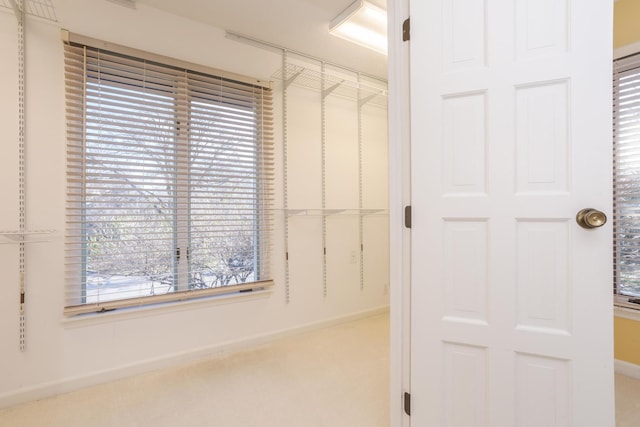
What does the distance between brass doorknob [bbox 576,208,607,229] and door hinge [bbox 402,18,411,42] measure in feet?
3.17

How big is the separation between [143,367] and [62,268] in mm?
876

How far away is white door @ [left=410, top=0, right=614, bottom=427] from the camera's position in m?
1.05

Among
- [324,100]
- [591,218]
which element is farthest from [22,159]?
[591,218]

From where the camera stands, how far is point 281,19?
244 centimetres

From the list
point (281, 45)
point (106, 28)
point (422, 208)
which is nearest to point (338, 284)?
point (422, 208)

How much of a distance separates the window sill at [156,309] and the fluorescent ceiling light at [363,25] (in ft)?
7.50

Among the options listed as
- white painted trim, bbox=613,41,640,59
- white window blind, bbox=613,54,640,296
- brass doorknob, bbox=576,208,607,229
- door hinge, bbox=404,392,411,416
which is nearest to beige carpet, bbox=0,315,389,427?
door hinge, bbox=404,392,411,416

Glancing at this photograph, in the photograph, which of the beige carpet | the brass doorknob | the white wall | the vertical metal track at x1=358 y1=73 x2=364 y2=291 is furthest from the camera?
the vertical metal track at x1=358 y1=73 x2=364 y2=291

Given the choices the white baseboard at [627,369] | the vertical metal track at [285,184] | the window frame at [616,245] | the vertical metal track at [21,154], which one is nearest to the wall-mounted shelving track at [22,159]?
the vertical metal track at [21,154]

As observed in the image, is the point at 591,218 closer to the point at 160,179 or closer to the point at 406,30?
the point at 406,30

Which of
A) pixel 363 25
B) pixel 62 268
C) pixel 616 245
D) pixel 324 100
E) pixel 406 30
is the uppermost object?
pixel 363 25

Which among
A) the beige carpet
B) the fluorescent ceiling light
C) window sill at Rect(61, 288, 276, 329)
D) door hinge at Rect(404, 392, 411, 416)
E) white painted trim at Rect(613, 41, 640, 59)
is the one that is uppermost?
the fluorescent ceiling light

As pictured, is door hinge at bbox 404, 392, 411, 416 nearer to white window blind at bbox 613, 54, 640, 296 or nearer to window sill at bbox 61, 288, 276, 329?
window sill at bbox 61, 288, 276, 329

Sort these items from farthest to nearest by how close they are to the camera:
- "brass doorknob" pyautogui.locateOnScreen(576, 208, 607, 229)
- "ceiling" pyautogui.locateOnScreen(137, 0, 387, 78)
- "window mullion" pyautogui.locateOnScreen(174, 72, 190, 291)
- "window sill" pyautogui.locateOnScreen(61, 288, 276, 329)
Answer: "window mullion" pyautogui.locateOnScreen(174, 72, 190, 291)
"ceiling" pyautogui.locateOnScreen(137, 0, 387, 78)
"window sill" pyautogui.locateOnScreen(61, 288, 276, 329)
"brass doorknob" pyautogui.locateOnScreen(576, 208, 607, 229)
